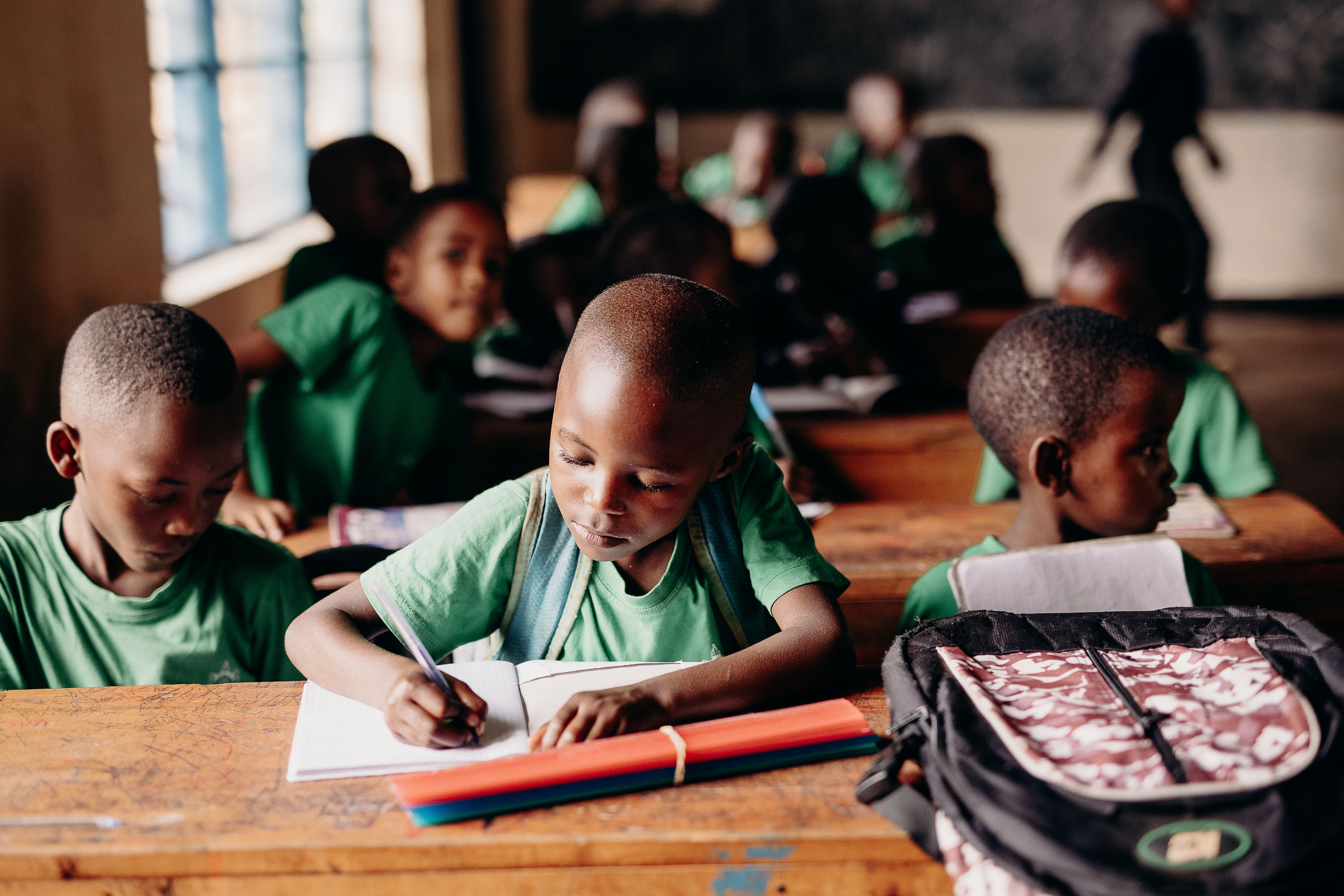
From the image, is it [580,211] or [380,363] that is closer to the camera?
[380,363]

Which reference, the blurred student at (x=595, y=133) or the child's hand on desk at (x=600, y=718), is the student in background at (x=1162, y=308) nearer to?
the child's hand on desk at (x=600, y=718)

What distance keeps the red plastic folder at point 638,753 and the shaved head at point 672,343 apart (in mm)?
300

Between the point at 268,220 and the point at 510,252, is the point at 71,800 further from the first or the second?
the point at 268,220

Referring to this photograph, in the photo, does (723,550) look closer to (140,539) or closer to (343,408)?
(140,539)

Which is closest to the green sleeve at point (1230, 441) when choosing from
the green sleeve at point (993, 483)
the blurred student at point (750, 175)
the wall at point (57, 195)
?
the green sleeve at point (993, 483)

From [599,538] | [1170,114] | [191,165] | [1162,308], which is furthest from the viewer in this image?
[1170,114]

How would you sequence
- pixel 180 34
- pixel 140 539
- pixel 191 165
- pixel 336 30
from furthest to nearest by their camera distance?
1. pixel 336 30
2. pixel 191 165
3. pixel 180 34
4. pixel 140 539

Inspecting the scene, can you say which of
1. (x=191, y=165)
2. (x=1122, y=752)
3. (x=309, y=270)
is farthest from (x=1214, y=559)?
(x=191, y=165)

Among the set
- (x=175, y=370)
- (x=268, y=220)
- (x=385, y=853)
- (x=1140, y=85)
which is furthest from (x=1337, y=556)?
(x=1140, y=85)

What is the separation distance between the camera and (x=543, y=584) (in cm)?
127

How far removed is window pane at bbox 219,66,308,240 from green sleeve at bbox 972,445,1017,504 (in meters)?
2.97

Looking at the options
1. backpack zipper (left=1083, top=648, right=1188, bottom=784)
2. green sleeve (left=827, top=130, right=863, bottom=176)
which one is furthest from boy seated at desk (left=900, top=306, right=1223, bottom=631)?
green sleeve (left=827, top=130, right=863, bottom=176)

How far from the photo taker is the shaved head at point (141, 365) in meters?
1.37

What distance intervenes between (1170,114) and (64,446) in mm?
5997
